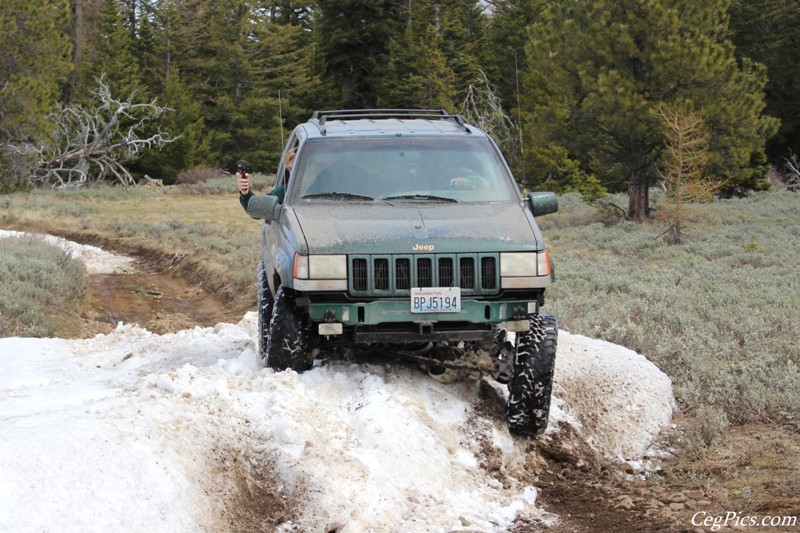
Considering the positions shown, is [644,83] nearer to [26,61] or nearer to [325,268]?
[325,268]

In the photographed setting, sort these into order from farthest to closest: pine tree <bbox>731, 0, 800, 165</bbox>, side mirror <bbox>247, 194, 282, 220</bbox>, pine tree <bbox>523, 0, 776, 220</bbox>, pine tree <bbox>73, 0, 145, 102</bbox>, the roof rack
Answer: pine tree <bbox>73, 0, 145, 102</bbox> < pine tree <bbox>731, 0, 800, 165</bbox> < pine tree <bbox>523, 0, 776, 220</bbox> < the roof rack < side mirror <bbox>247, 194, 282, 220</bbox>

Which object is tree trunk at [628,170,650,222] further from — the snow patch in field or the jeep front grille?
the jeep front grille

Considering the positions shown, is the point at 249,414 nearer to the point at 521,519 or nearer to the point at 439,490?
the point at 439,490

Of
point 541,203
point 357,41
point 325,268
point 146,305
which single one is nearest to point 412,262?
point 325,268

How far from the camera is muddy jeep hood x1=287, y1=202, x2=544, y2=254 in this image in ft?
20.3

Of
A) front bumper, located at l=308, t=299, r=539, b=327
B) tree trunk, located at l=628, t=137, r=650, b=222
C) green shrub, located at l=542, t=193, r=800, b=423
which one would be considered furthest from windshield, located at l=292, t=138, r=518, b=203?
tree trunk, located at l=628, t=137, r=650, b=222

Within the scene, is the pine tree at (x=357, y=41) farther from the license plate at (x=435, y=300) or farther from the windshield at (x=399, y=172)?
the license plate at (x=435, y=300)

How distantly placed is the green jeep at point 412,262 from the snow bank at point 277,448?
34 centimetres

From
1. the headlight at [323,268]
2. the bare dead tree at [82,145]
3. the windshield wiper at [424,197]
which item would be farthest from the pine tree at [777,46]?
the headlight at [323,268]

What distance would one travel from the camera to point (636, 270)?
1536 cm

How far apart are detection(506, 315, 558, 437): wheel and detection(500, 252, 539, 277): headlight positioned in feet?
1.35

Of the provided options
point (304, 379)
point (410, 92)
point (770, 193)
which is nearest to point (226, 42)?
point (410, 92)

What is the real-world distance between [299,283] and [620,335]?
16.3 feet

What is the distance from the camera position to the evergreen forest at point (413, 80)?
21.2 meters
